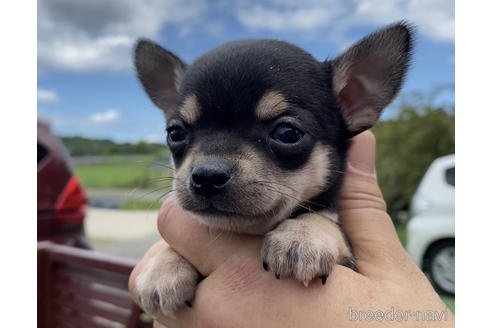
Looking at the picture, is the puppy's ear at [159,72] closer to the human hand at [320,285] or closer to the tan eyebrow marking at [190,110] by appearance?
the tan eyebrow marking at [190,110]

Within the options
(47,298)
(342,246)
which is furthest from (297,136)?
(47,298)

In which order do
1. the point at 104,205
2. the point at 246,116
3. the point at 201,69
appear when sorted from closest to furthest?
the point at 246,116
the point at 201,69
the point at 104,205

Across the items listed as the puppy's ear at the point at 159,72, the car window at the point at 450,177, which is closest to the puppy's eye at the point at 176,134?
the puppy's ear at the point at 159,72

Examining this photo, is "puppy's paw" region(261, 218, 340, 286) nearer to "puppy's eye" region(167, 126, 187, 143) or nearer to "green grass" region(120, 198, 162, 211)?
"puppy's eye" region(167, 126, 187, 143)

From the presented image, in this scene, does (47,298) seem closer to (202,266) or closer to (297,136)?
(202,266)

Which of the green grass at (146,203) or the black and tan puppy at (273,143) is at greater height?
the black and tan puppy at (273,143)

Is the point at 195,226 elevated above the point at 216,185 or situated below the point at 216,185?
below
